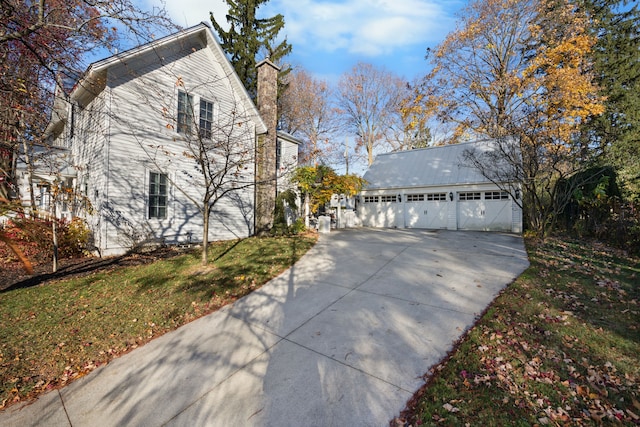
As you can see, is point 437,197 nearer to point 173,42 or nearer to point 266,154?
point 266,154

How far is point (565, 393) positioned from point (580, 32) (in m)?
20.9

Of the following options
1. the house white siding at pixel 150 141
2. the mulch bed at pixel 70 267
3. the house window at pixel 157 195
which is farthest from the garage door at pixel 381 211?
the house window at pixel 157 195

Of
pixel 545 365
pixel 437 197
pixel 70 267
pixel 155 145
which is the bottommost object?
pixel 545 365

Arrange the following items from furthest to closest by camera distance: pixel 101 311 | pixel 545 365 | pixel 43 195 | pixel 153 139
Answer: pixel 153 139
pixel 43 195
pixel 101 311
pixel 545 365

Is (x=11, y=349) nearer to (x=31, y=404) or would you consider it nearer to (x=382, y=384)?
(x=31, y=404)

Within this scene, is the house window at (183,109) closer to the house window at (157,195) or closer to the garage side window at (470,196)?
the house window at (157,195)

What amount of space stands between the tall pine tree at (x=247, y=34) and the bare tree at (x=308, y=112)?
5.80 meters

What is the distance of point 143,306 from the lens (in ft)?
16.3

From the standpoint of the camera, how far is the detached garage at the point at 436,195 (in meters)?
14.3

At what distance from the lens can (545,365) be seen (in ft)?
10.1

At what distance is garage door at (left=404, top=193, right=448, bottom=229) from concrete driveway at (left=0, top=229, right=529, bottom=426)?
1032 centimetres

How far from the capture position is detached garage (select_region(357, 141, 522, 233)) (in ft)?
47.0

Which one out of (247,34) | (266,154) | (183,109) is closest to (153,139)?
(183,109)

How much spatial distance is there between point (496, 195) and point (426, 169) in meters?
4.32
